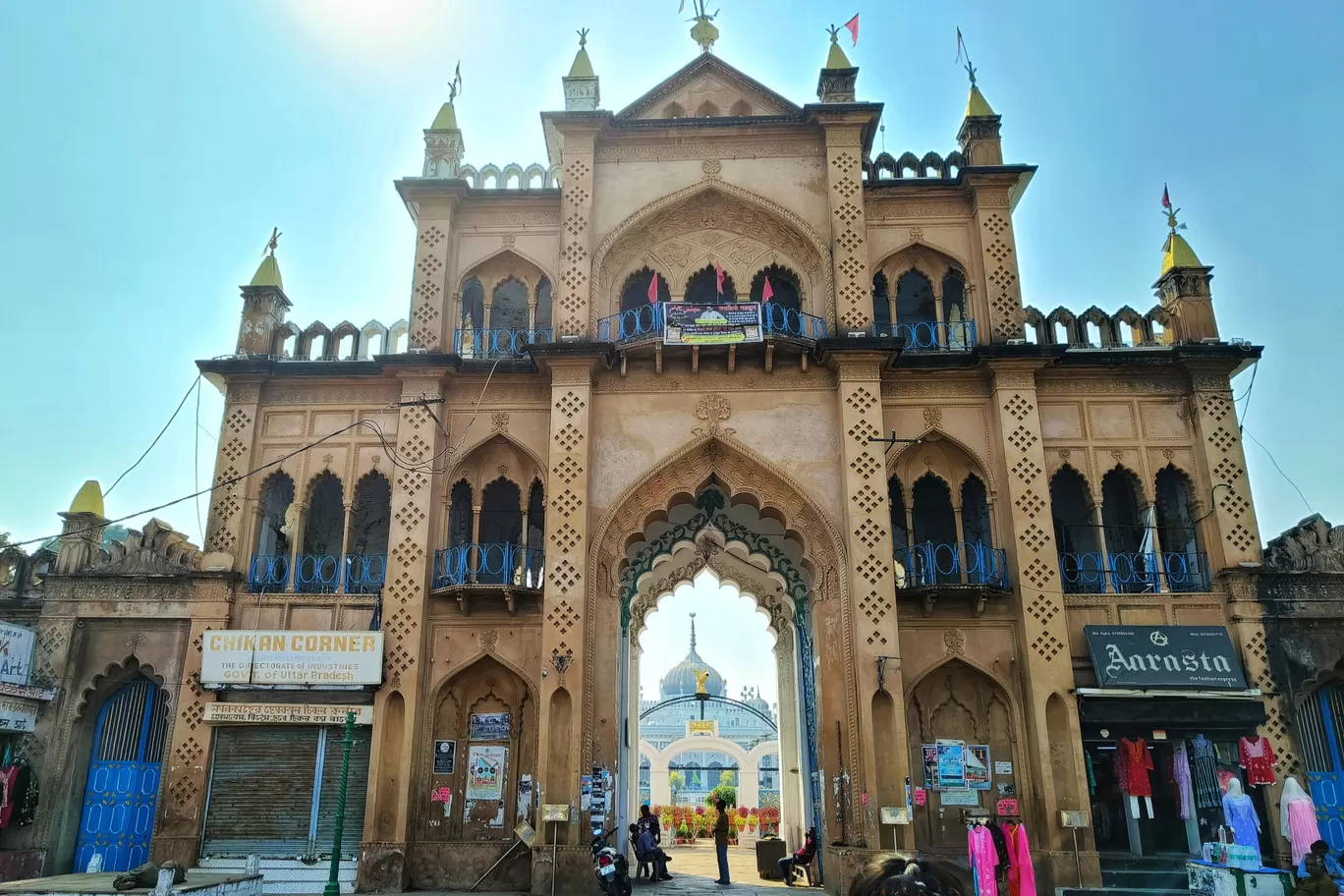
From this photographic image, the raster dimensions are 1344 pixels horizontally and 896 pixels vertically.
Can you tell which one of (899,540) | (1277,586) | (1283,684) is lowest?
(1283,684)

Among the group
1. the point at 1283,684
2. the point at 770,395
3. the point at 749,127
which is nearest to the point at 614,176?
the point at 749,127

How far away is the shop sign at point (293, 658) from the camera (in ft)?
53.0

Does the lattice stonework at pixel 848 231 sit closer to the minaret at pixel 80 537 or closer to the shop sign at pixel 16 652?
the minaret at pixel 80 537

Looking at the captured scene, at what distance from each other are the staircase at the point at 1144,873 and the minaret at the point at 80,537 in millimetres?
17148

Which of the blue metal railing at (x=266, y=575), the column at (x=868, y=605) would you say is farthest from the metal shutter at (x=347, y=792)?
the column at (x=868, y=605)

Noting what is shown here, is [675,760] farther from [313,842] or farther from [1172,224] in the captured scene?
A: [1172,224]

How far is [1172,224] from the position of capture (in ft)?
63.4

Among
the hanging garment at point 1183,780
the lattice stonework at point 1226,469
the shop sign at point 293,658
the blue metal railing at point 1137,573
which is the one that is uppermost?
the lattice stonework at point 1226,469

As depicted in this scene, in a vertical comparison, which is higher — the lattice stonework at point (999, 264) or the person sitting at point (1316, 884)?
the lattice stonework at point (999, 264)

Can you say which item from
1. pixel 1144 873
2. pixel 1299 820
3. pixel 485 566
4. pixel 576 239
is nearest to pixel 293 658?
pixel 485 566

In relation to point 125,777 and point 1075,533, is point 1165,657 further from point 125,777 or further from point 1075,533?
point 125,777

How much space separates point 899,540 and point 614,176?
9140mm

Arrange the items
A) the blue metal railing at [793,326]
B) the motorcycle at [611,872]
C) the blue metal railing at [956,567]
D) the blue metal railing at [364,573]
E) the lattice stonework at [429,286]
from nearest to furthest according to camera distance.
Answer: the motorcycle at [611,872] → the blue metal railing at [956,567] → the blue metal railing at [364,573] → the blue metal railing at [793,326] → the lattice stonework at [429,286]

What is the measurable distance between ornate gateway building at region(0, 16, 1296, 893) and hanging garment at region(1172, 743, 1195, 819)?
0.72m
